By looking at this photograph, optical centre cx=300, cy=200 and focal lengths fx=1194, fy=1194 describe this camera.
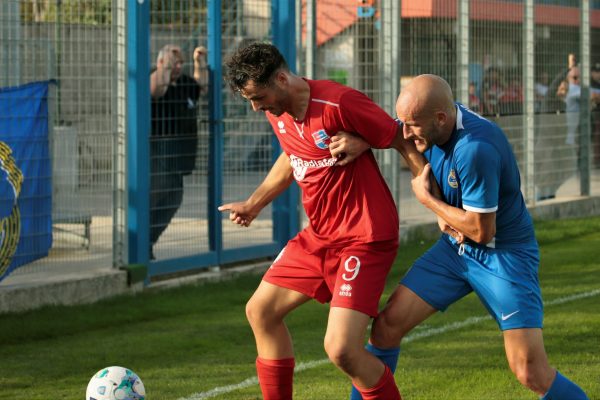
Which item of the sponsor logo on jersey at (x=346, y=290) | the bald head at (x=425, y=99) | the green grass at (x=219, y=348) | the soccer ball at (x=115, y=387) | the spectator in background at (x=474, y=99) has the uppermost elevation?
the spectator in background at (x=474, y=99)

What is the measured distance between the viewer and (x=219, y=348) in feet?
29.4

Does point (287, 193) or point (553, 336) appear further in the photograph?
point (287, 193)

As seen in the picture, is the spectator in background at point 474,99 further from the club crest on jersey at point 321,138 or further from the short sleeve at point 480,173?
the short sleeve at point 480,173

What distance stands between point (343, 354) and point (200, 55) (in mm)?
6730

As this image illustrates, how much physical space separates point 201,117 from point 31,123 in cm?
214

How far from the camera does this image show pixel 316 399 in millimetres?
7203

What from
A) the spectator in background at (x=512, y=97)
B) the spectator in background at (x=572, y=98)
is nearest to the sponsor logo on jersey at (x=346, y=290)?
the spectator in background at (x=512, y=97)

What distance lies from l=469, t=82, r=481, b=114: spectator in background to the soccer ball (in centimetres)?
1014

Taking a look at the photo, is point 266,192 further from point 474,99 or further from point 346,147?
point 474,99

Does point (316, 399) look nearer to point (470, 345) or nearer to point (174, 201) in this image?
point (470, 345)

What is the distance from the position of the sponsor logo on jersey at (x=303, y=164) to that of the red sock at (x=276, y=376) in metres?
0.99

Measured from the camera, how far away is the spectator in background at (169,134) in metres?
11.5

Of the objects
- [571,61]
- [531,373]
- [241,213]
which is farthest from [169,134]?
A: [571,61]

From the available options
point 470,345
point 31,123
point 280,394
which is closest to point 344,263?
point 280,394
